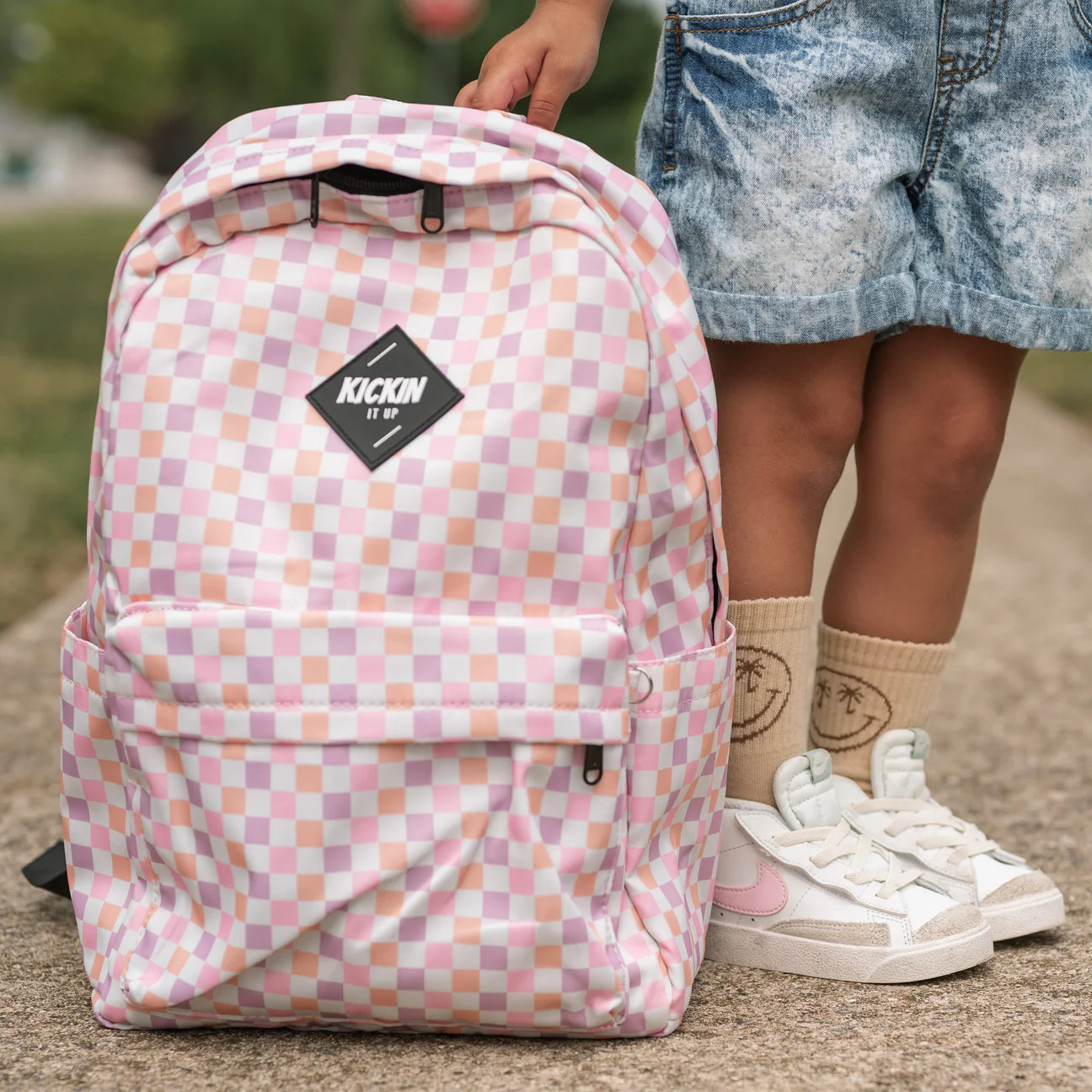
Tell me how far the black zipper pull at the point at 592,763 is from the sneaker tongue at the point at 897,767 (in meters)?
0.47

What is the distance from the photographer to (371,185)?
42.2 inches

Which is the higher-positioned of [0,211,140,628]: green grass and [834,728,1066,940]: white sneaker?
[834,728,1066,940]: white sneaker

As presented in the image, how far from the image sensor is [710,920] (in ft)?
4.19

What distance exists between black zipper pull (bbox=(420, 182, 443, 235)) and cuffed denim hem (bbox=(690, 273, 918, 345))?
0.95ft

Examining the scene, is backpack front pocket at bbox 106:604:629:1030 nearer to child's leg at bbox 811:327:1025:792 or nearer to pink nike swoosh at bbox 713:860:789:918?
pink nike swoosh at bbox 713:860:789:918

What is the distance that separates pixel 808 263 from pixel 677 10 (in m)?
0.28

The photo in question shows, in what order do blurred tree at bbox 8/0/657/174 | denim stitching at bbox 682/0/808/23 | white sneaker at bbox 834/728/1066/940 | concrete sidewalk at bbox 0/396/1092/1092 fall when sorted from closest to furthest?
1. concrete sidewalk at bbox 0/396/1092/1092
2. denim stitching at bbox 682/0/808/23
3. white sneaker at bbox 834/728/1066/940
4. blurred tree at bbox 8/0/657/174

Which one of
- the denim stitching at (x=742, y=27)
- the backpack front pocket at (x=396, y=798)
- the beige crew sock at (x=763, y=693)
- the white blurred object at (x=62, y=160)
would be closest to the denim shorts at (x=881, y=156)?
Result: the denim stitching at (x=742, y=27)

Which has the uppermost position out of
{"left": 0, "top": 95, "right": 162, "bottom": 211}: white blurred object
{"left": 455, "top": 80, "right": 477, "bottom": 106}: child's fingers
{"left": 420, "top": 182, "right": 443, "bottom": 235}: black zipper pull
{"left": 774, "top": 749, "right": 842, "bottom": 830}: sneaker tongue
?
{"left": 455, "top": 80, "right": 477, "bottom": 106}: child's fingers

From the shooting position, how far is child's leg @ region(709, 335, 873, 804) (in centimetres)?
127

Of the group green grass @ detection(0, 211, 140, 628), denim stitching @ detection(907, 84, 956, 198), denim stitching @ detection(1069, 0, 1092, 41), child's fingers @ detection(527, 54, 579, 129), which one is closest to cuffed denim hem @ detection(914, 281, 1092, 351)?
denim stitching @ detection(907, 84, 956, 198)

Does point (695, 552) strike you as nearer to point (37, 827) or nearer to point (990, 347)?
point (990, 347)

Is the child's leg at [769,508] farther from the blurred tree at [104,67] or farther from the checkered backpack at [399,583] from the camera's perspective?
the blurred tree at [104,67]

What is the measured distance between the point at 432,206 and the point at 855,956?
30.6 inches
